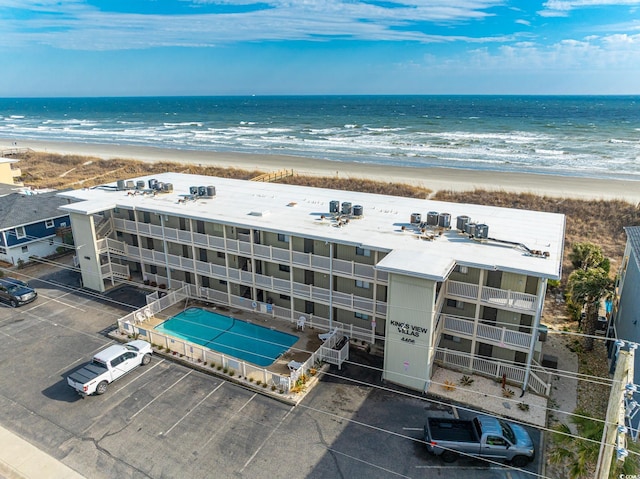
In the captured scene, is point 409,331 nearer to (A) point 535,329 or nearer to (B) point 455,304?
(B) point 455,304

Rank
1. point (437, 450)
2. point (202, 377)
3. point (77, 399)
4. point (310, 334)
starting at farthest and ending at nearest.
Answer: point (310, 334)
point (202, 377)
point (77, 399)
point (437, 450)

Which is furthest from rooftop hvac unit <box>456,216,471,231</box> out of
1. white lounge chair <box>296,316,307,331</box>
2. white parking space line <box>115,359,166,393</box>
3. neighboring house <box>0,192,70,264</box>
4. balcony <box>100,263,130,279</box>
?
neighboring house <box>0,192,70,264</box>

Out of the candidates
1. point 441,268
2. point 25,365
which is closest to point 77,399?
point 25,365

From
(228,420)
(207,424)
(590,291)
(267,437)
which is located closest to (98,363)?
(207,424)

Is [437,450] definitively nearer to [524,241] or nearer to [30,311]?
[524,241]

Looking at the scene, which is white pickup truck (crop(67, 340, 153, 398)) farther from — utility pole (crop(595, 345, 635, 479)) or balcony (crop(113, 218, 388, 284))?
utility pole (crop(595, 345, 635, 479))
